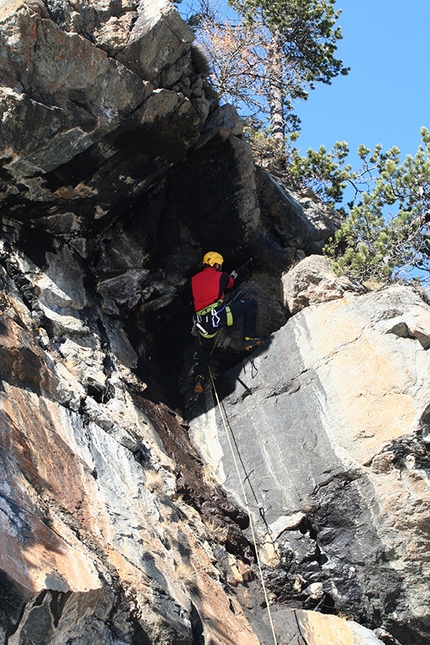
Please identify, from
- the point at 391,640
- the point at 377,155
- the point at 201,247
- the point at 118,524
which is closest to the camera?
the point at 118,524

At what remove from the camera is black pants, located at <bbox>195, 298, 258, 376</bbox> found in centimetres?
962

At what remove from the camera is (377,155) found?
1234 cm

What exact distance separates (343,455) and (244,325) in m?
2.69

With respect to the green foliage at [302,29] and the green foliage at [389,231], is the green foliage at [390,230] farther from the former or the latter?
the green foliage at [302,29]

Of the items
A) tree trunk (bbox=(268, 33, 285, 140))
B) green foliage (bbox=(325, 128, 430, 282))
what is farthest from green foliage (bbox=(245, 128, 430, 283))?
tree trunk (bbox=(268, 33, 285, 140))

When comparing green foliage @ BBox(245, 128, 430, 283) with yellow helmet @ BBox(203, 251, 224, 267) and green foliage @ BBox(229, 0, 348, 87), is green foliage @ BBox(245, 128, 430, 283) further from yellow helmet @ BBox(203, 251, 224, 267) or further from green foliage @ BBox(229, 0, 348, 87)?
green foliage @ BBox(229, 0, 348, 87)

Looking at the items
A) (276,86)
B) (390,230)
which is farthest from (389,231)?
(276,86)

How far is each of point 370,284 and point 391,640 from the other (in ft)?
15.5

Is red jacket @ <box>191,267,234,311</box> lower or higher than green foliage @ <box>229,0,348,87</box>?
lower

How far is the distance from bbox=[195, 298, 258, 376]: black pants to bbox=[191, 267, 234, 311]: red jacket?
0.31m

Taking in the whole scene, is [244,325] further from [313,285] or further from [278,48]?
[278,48]

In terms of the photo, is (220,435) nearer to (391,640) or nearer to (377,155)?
(391,640)

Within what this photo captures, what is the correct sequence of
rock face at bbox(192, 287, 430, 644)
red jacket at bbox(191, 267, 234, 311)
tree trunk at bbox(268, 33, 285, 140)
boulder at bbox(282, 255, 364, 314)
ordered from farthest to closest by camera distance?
1. tree trunk at bbox(268, 33, 285, 140)
2. red jacket at bbox(191, 267, 234, 311)
3. boulder at bbox(282, 255, 364, 314)
4. rock face at bbox(192, 287, 430, 644)

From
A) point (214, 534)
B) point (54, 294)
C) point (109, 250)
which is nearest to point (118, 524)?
point (214, 534)
